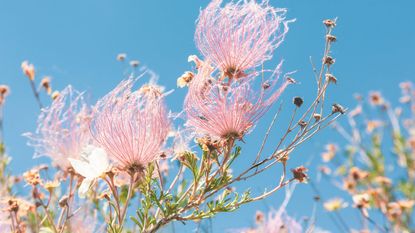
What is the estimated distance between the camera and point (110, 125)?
1.73 m

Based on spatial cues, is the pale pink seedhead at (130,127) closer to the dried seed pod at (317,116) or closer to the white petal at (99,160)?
the white petal at (99,160)

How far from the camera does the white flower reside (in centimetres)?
171

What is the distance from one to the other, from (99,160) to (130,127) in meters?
0.13

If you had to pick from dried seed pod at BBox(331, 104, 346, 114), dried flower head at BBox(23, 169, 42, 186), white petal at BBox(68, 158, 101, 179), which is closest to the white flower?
white petal at BBox(68, 158, 101, 179)

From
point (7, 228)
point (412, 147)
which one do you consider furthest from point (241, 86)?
point (412, 147)

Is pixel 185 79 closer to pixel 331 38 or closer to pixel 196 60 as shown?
pixel 196 60

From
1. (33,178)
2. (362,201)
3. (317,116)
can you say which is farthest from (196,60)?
(362,201)

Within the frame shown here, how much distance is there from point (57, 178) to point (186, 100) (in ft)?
3.91

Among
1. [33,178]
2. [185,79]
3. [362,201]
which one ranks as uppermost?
[362,201]

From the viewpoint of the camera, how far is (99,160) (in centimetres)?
172

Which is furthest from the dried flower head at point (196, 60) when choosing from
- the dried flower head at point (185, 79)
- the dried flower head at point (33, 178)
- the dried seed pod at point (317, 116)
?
the dried flower head at point (33, 178)

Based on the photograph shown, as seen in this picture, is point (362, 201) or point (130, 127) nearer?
point (130, 127)

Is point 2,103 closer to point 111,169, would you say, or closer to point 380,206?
point 111,169

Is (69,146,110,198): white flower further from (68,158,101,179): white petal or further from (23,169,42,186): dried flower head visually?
(23,169,42,186): dried flower head
